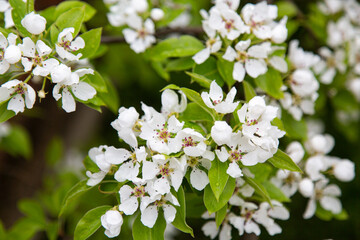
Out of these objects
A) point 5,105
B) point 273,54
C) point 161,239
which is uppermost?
point 273,54

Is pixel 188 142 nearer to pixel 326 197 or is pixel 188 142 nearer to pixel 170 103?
pixel 170 103

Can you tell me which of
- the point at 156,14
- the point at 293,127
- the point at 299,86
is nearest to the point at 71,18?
the point at 156,14

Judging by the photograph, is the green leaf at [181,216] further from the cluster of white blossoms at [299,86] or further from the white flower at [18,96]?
the cluster of white blossoms at [299,86]

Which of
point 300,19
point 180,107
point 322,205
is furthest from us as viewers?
point 300,19

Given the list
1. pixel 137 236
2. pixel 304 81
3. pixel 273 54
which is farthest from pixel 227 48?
pixel 137 236

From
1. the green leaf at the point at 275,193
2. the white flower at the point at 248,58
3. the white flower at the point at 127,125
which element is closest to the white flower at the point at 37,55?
the white flower at the point at 127,125

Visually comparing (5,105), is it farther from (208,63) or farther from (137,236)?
(208,63)
